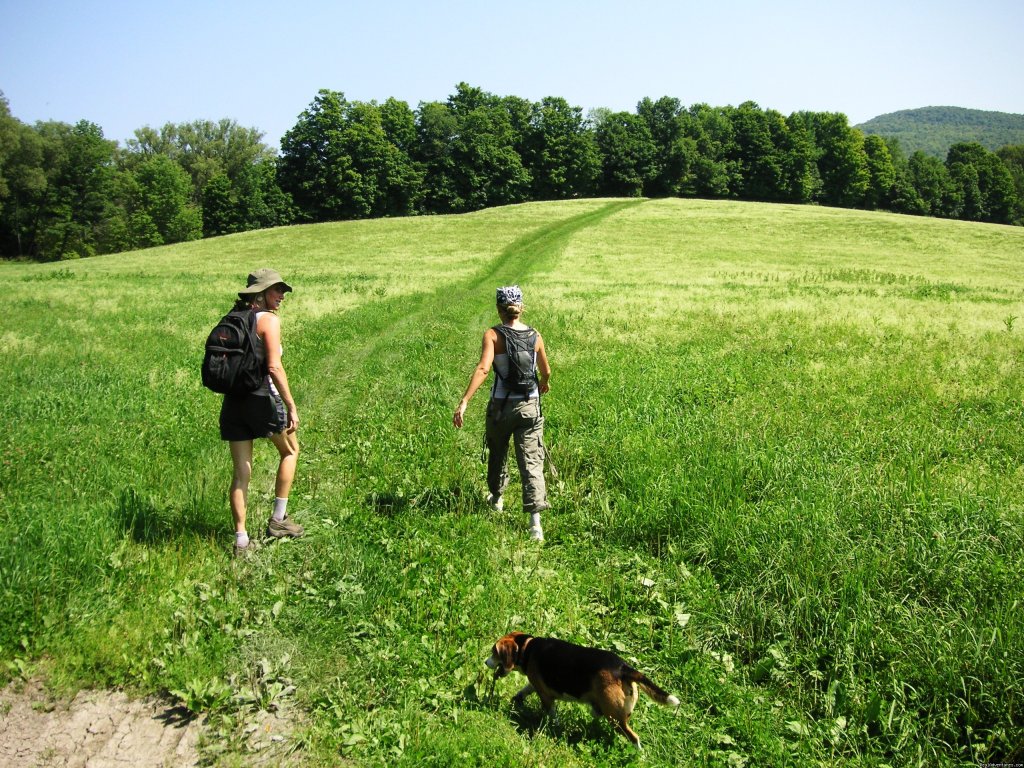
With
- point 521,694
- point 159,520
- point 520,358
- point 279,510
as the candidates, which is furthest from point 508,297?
point 159,520

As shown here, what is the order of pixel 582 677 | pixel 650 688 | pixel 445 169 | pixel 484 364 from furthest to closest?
pixel 445 169
pixel 484 364
pixel 582 677
pixel 650 688

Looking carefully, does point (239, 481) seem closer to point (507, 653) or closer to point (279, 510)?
point (279, 510)

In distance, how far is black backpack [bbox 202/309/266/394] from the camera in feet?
17.9

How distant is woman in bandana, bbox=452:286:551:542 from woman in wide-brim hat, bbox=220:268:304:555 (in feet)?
5.41

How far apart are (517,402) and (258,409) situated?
2405mm

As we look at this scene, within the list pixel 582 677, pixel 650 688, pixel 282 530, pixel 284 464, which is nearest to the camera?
pixel 650 688

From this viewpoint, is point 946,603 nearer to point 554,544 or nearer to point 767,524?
point 767,524

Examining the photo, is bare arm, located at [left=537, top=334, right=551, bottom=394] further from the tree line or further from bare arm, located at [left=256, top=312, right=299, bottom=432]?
the tree line

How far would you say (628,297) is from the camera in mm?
21578

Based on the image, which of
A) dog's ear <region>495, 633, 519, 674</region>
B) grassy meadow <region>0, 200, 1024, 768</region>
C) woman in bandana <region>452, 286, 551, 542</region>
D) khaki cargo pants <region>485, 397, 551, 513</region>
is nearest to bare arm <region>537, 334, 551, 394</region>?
woman in bandana <region>452, 286, 551, 542</region>

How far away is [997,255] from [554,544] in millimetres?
45940

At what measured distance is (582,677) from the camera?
383 cm

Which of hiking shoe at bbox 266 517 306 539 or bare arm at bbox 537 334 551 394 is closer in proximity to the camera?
hiking shoe at bbox 266 517 306 539

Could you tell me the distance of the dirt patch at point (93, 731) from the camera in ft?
11.8
